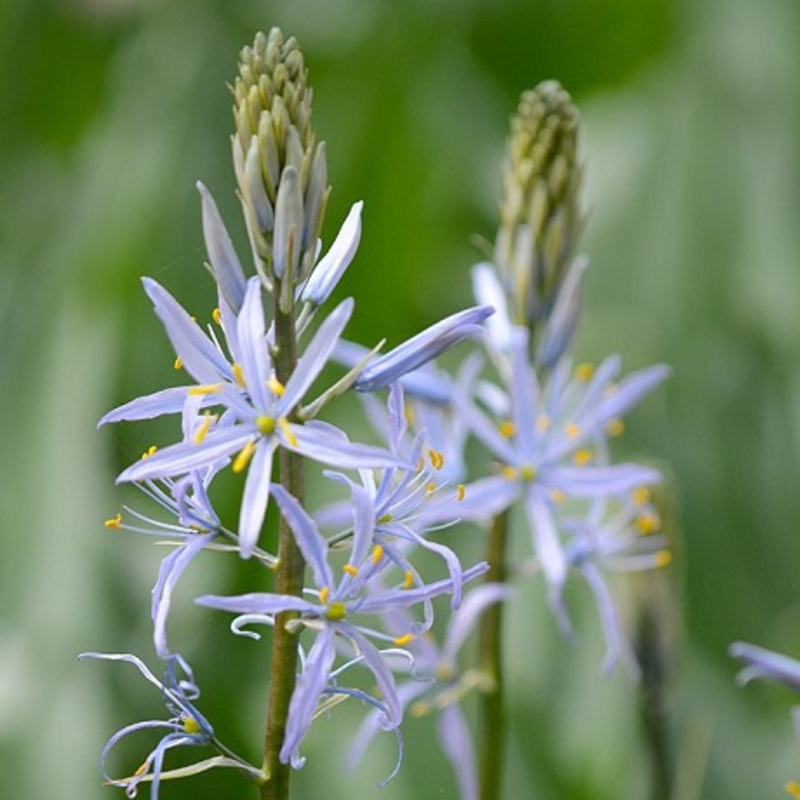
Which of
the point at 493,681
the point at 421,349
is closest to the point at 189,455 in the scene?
the point at 421,349

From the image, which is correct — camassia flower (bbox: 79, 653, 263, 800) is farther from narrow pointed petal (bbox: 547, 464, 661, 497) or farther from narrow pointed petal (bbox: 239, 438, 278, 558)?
narrow pointed petal (bbox: 547, 464, 661, 497)

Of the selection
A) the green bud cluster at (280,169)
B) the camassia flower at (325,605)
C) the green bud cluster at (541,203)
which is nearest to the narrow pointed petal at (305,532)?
the camassia flower at (325,605)

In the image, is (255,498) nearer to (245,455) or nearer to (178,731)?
(245,455)

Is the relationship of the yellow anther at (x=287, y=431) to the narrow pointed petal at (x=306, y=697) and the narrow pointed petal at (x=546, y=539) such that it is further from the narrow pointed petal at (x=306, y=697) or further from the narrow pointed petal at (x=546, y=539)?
the narrow pointed petal at (x=546, y=539)

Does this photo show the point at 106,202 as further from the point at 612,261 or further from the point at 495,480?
the point at 495,480

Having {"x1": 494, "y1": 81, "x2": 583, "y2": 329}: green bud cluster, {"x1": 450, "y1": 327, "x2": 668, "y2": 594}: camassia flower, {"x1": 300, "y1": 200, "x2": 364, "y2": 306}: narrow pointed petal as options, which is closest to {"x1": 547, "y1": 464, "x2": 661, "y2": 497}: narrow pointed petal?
{"x1": 450, "y1": 327, "x2": 668, "y2": 594}: camassia flower
